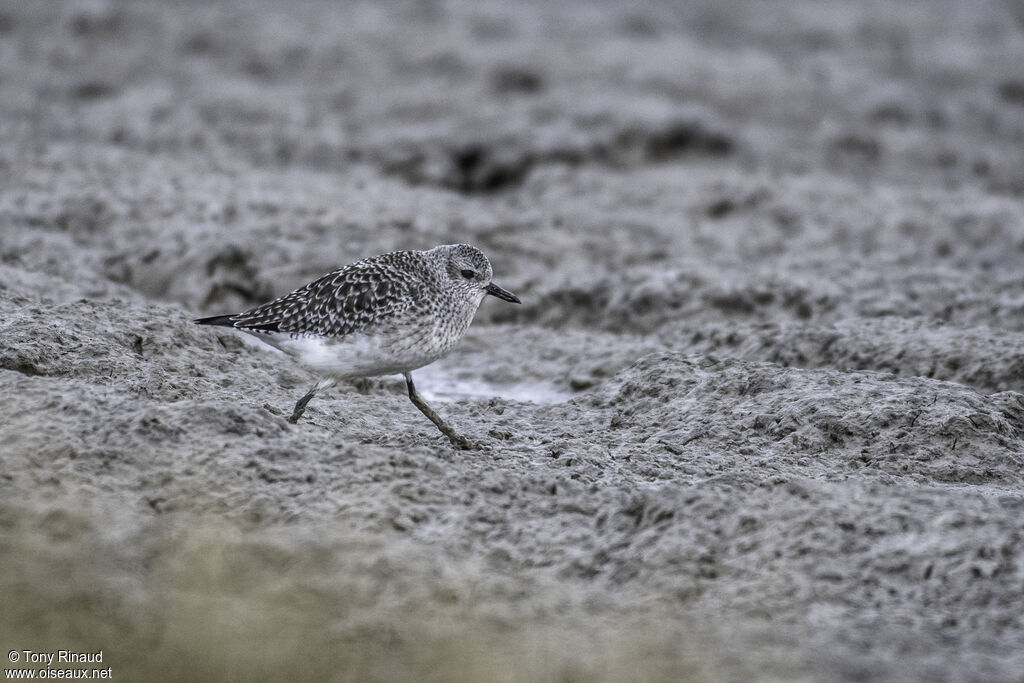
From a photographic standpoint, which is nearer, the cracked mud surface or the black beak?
the cracked mud surface

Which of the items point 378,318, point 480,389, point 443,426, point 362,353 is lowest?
point 480,389

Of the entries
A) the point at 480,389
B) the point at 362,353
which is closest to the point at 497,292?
the point at 362,353

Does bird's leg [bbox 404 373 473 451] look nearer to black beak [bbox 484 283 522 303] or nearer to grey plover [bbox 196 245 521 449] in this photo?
grey plover [bbox 196 245 521 449]

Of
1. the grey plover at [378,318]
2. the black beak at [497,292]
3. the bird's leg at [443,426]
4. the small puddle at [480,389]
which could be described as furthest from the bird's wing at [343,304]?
the small puddle at [480,389]

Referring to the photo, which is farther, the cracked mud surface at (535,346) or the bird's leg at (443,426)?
the bird's leg at (443,426)

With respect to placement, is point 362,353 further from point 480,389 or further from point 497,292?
point 480,389

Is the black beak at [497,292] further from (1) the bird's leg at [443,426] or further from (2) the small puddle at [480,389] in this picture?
(2) the small puddle at [480,389]

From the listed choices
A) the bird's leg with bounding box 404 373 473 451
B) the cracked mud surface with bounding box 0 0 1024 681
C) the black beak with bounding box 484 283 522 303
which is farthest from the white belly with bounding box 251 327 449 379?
the black beak with bounding box 484 283 522 303

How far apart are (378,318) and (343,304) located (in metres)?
0.27

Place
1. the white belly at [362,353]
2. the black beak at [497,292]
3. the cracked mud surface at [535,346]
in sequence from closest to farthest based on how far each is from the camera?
the cracked mud surface at [535,346]
the white belly at [362,353]
the black beak at [497,292]

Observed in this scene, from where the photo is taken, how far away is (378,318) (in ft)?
21.6

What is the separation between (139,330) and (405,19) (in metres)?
11.1

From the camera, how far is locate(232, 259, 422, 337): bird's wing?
6.62 m

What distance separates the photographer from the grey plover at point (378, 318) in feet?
21.6
